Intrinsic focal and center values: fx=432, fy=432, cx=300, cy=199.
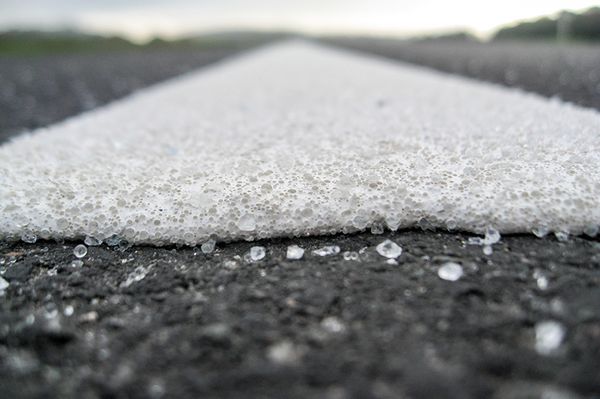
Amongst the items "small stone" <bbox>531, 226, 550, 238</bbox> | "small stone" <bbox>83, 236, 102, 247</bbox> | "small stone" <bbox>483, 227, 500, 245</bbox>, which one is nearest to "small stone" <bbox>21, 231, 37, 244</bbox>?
"small stone" <bbox>83, 236, 102, 247</bbox>

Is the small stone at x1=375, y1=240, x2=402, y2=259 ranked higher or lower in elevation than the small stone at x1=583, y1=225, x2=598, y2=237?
lower

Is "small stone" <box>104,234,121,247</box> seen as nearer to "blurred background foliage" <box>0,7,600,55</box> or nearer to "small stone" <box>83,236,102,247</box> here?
"small stone" <box>83,236,102,247</box>

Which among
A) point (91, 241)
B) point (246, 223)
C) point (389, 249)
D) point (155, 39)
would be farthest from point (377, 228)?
point (155, 39)

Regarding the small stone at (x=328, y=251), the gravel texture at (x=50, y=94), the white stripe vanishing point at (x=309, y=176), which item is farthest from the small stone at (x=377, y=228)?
the gravel texture at (x=50, y=94)

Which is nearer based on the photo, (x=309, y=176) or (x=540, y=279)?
(x=540, y=279)

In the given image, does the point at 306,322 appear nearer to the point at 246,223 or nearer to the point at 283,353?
the point at 283,353

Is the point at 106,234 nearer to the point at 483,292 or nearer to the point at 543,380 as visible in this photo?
the point at 483,292

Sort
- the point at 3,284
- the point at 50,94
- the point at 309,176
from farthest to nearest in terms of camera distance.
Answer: the point at 50,94 → the point at 309,176 → the point at 3,284
